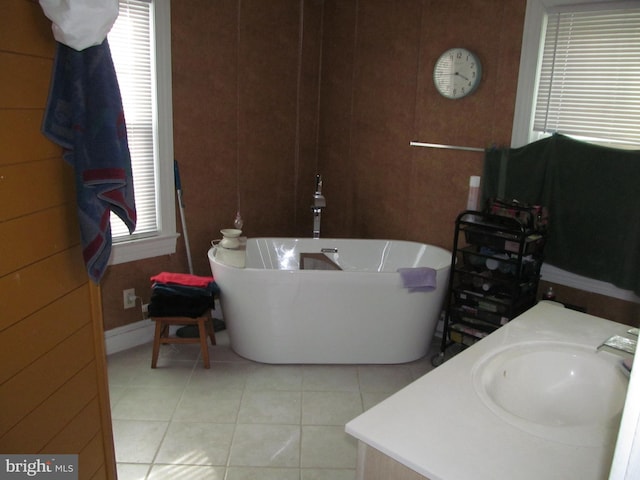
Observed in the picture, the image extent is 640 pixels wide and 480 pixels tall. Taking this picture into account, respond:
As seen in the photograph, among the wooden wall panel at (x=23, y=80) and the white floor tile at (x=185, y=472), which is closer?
the wooden wall panel at (x=23, y=80)

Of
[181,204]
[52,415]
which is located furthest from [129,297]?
[52,415]

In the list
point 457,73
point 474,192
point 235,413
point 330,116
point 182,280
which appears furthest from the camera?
point 330,116

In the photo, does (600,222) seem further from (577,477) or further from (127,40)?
(127,40)

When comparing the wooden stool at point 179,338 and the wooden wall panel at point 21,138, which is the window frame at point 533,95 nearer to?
the wooden stool at point 179,338

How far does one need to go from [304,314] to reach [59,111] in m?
2.12

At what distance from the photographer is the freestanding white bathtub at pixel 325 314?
3.20 metres

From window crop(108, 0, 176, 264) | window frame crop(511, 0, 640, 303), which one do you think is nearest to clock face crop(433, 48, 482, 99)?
window frame crop(511, 0, 640, 303)

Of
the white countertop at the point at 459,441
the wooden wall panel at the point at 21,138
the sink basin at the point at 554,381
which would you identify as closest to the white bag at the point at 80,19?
the wooden wall panel at the point at 21,138

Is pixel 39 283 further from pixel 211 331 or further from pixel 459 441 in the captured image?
pixel 211 331

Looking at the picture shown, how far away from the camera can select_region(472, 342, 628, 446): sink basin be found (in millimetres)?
1688

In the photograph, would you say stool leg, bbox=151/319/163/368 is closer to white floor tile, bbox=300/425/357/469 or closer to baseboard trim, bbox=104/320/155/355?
baseboard trim, bbox=104/320/155/355

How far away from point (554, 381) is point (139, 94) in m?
2.78

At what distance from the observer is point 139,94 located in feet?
10.8

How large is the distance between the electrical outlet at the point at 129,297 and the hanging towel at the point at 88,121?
2135 millimetres
